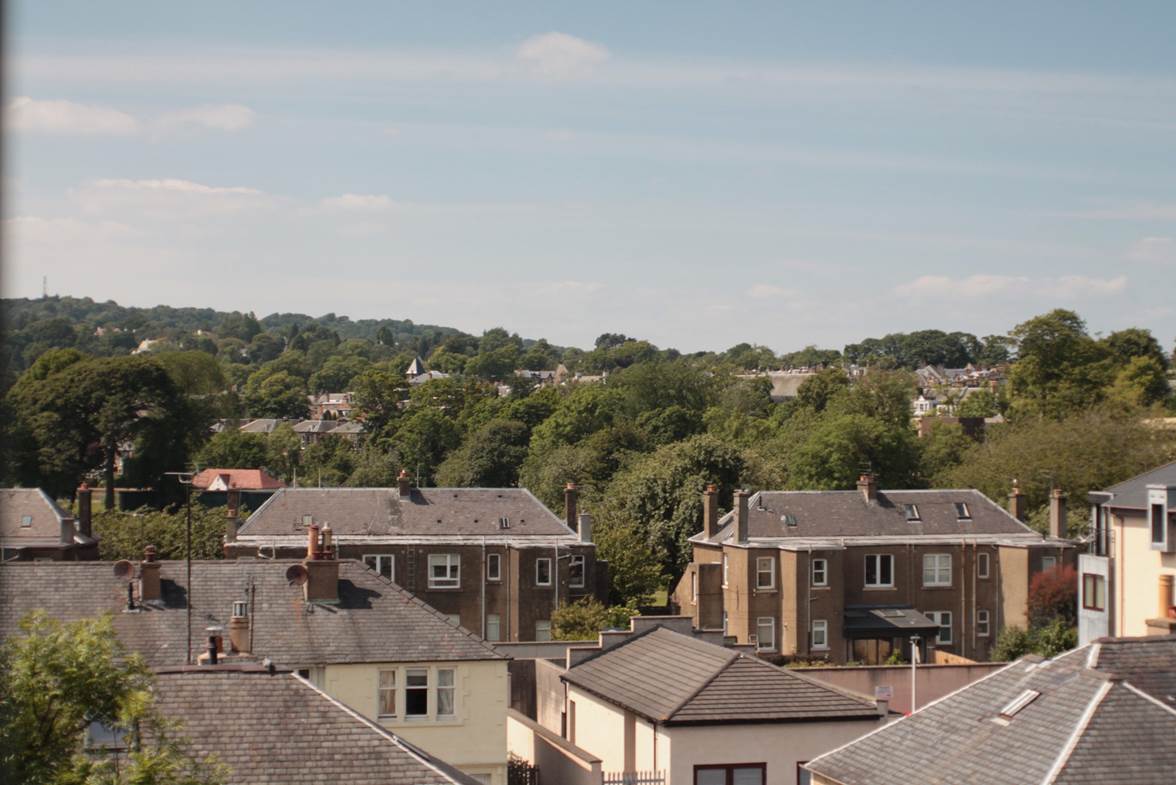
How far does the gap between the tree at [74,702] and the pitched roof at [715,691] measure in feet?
39.7

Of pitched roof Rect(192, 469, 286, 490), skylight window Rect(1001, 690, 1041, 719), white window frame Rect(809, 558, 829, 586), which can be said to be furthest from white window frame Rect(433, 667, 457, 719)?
pitched roof Rect(192, 469, 286, 490)

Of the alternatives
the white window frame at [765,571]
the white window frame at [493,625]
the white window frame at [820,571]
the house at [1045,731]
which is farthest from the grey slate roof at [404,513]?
the house at [1045,731]

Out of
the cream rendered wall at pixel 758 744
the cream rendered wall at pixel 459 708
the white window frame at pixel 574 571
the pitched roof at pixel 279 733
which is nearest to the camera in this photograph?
the pitched roof at pixel 279 733

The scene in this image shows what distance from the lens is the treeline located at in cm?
6969

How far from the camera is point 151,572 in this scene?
2833cm

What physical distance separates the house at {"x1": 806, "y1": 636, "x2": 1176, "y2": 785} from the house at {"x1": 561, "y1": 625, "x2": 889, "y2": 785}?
4680 mm

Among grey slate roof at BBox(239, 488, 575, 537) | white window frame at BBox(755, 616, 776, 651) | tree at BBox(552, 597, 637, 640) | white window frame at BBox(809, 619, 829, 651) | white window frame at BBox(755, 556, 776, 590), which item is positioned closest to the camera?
tree at BBox(552, 597, 637, 640)

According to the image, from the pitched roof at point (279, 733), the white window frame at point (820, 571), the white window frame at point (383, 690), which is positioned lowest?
the white window frame at point (820, 571)

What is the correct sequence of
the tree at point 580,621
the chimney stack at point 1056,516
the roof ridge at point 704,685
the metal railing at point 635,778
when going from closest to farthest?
the metal railing at point 635,778
the roof ridge at point 704,685
the tree at point 580,621
the chimney stack at point 1056,516

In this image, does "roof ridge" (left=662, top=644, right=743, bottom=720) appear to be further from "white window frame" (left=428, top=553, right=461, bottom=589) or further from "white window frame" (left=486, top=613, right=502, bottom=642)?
"white window frame" (left=428, top=553, right=461, bottom=589)

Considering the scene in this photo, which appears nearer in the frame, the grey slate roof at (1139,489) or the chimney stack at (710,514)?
the grey slate roof at (1139,489)

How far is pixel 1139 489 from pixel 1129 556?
72.7 inches

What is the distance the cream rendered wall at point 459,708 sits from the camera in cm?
2753

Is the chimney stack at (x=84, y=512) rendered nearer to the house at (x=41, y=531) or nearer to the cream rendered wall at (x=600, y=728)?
the house at (x=41, y=531)
